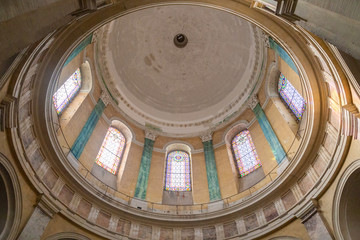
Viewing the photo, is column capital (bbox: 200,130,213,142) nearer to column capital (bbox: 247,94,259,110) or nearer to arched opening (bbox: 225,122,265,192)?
arched opening (bbox: 225,122,265,192)

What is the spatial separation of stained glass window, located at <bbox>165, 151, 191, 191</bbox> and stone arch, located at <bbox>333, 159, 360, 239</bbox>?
307 inches

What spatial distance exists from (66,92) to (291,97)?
1117 cm

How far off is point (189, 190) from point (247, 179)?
3.07m

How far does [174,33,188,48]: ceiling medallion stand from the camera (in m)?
20.1

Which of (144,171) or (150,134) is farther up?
(150,134)

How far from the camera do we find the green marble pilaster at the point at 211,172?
13460mm

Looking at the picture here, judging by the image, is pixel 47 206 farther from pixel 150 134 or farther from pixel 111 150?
pixel 150 134

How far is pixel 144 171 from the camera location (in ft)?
47.6

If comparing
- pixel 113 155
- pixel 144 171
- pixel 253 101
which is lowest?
pixel 144 171

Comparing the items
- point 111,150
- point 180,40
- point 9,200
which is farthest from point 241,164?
point 9,200

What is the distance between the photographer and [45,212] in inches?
340

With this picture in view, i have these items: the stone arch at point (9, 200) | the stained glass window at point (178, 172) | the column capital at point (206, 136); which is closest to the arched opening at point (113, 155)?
the stained glass window at point (178, 172)

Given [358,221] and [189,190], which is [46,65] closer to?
[189,190]

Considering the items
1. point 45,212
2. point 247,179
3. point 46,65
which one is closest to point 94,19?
point 46,65
